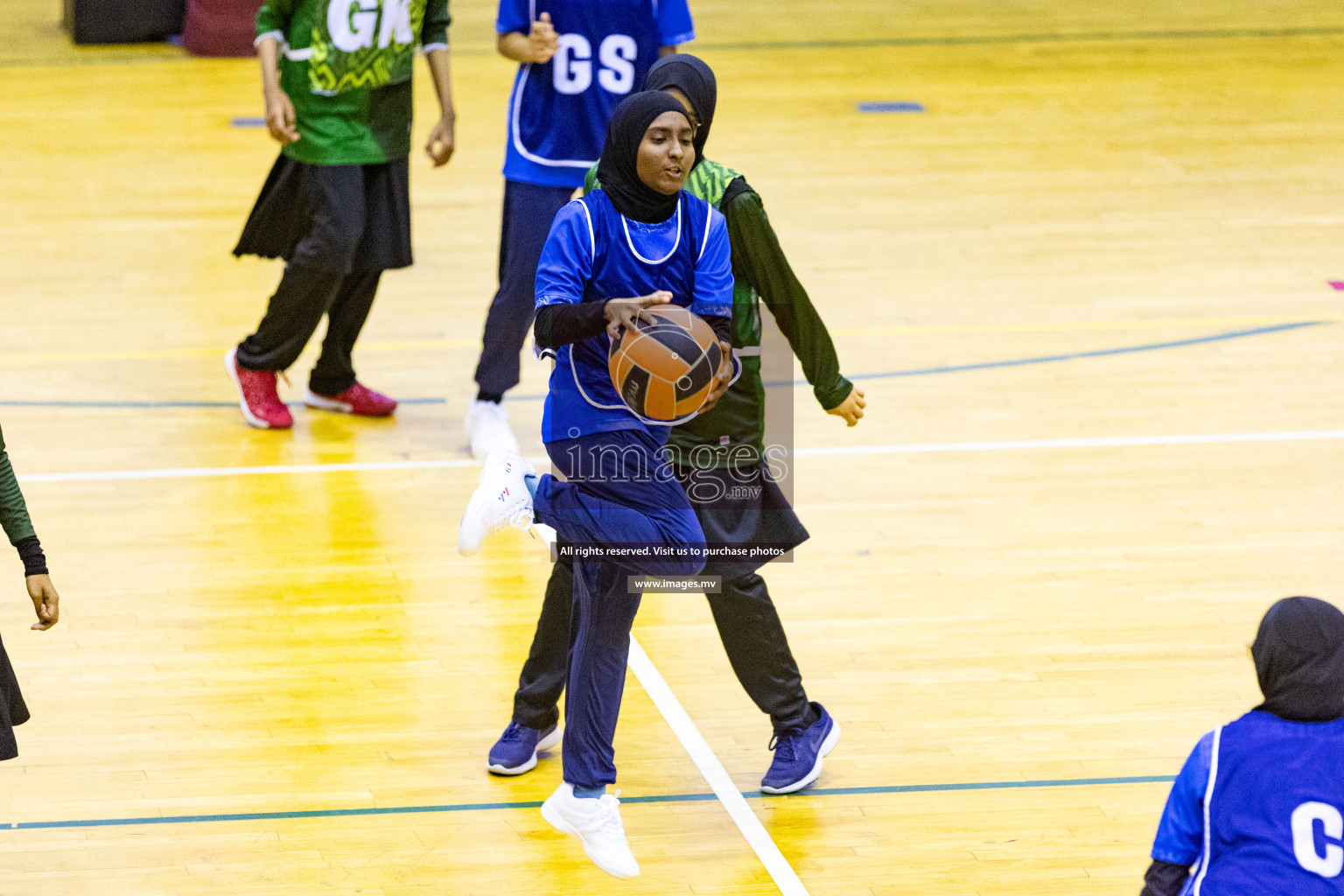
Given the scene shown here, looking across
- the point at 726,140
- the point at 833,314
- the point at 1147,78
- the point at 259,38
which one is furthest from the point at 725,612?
the point at 1147,78

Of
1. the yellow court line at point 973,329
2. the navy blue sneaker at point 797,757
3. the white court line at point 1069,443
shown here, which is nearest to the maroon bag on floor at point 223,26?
the yellow court line at point 973,329

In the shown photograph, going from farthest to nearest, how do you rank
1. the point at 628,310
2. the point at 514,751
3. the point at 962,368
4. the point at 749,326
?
1. the point at 962,368
2. the point at 514,751
3. the point at 749,326
4. the point at 628,310

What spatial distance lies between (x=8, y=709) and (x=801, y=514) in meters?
2.98

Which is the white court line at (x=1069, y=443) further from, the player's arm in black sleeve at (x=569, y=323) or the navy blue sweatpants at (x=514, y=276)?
the player's arm in black sleeve at (x=569, y=323)

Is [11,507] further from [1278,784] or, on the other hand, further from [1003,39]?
[1003,39]

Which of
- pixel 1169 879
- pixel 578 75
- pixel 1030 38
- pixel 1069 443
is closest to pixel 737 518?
pixel 1169 879

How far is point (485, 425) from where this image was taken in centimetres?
609

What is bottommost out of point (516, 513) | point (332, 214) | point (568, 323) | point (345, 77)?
point (332, 214)

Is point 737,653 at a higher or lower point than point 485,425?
higher

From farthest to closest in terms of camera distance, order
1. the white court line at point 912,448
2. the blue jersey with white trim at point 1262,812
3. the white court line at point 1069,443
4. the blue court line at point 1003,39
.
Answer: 1. the blue court line at point 1003,39
2. the white court line at point 1069,443
3. the white court line at point 912,448
4. the blue jersey with white trim at point 1262,812

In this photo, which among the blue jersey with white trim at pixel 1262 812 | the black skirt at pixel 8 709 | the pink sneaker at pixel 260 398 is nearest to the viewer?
the blue jersey with white trim at pixel 1262 812

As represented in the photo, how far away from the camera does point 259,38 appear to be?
233 inches

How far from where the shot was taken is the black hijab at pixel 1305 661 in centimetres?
271

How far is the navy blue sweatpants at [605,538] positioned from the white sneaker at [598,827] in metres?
0.04
